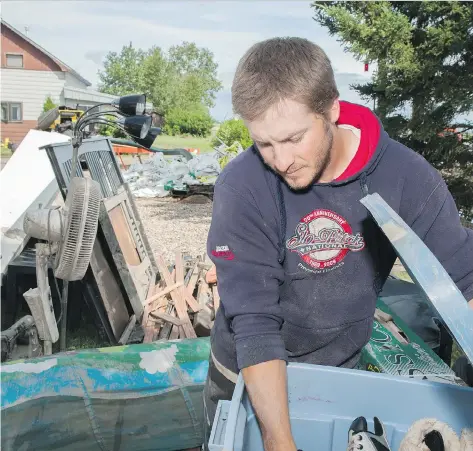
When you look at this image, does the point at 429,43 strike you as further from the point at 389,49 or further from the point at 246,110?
the point at 246,110

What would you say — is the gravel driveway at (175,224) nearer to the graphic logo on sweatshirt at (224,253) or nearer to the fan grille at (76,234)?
the fan grille at (76,234)

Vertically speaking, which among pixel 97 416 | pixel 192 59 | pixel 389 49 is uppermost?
pixel 389 49

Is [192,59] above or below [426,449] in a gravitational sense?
below

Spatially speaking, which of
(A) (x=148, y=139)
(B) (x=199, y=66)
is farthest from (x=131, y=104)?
(B) (x=199, y=66)

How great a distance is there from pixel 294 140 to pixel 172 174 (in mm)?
12065

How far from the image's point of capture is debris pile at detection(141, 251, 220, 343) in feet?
15.1

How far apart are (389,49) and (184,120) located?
35.8 m

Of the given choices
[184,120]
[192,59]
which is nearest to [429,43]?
[184,120]

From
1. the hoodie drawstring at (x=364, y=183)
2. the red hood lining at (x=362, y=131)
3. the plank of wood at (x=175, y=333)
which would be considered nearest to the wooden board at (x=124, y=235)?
the plank of wood at (x=175, y=333)

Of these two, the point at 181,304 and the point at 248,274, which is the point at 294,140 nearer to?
the point at 248,274

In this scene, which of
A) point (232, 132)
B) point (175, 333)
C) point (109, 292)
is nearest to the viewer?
point (109, 292)

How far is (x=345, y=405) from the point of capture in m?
1.44

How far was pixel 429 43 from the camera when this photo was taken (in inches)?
307

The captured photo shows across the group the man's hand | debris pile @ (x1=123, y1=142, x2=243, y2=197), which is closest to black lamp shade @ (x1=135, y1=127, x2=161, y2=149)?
the man's hand
